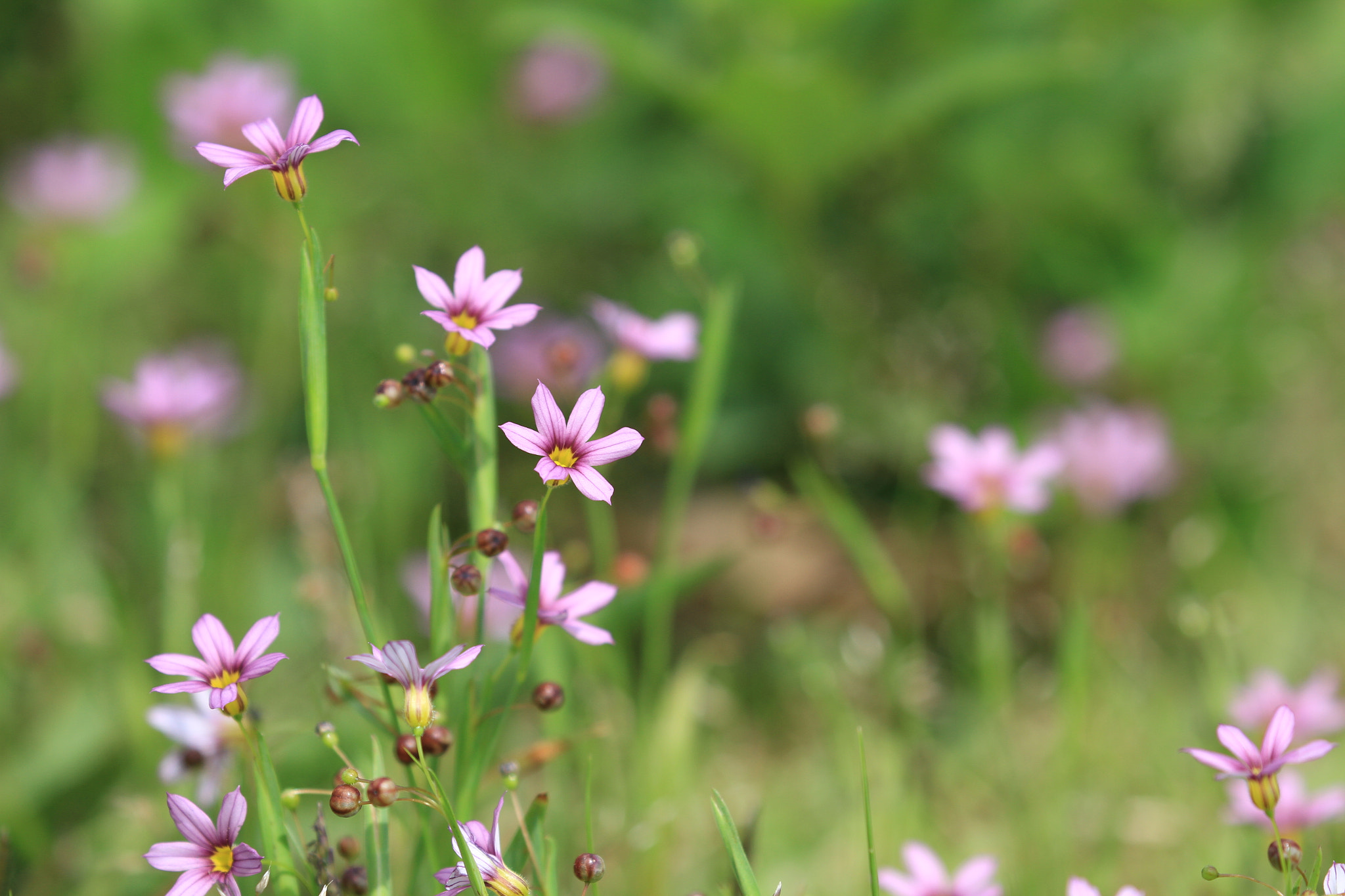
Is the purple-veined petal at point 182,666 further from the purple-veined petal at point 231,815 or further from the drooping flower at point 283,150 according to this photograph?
the drooping flower at point 283,150

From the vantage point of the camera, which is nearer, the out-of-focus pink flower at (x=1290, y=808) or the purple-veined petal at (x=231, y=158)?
the purple-veined petal at (x=231, y=158)

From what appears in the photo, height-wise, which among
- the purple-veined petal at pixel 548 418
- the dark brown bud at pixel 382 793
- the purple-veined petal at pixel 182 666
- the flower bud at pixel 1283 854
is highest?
the purple-veined petal at pixel 548 418

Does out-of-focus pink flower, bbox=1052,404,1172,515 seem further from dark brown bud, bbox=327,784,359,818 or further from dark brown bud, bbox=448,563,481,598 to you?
dark brown bud, bbox=327,784,359,818

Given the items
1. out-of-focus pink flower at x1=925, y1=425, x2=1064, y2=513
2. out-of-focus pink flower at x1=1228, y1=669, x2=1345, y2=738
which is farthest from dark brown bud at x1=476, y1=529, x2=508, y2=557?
out-of-focus pink flower at x1=1228, y1=669, x2=1345, y2=738

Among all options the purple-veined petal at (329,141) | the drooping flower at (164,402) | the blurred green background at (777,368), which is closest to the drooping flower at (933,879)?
the blurred green background at (777,368)

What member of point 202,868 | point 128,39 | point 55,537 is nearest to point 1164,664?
point 202,868

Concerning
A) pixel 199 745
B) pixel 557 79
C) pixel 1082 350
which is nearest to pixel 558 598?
pixel 199 745

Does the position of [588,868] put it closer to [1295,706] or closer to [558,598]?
[558,598]
